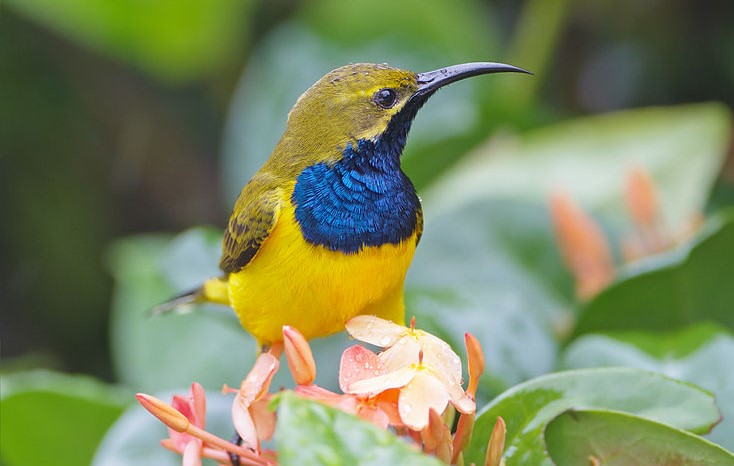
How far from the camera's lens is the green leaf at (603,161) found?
2266mm

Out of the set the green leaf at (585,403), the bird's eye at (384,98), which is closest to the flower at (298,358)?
the green leaf at (585,403)

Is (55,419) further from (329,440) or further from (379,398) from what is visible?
(329,440)

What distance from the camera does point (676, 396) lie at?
42.0 inches

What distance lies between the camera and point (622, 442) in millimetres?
1024

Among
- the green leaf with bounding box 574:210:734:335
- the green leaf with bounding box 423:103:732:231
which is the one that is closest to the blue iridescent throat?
the green leaf with bounding box 574:210:734:335

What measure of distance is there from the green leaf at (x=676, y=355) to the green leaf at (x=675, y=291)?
11 centimetres

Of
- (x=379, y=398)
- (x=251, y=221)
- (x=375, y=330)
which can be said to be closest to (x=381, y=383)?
(x=379, y=398)

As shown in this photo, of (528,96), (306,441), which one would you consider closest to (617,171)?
(528,96)

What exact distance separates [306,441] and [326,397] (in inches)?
8.3

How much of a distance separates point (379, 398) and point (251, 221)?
15.5 inches

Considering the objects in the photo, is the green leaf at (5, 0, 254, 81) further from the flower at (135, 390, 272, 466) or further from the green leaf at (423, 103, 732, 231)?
the flower at (135, 390, 272, 466)

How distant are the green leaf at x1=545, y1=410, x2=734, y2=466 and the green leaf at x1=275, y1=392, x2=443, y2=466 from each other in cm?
34

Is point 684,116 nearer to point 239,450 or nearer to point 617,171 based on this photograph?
point 617,171

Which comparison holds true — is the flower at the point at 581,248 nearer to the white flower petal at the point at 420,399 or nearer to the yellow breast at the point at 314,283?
the yellow breast at the point at 314,283
